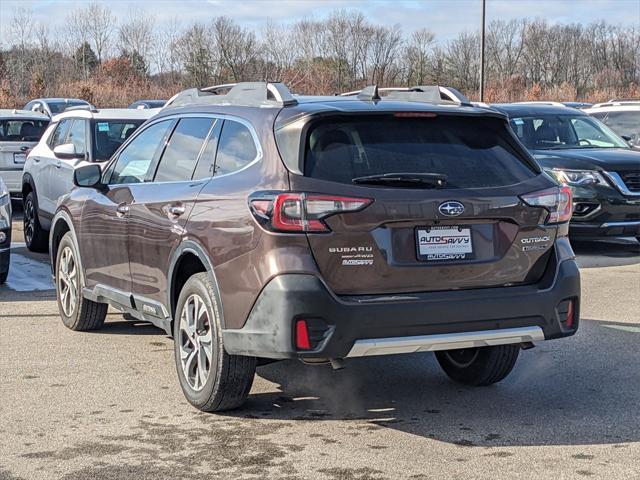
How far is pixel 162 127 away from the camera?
7004 mm

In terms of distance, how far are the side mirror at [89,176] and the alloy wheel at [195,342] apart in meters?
1.81

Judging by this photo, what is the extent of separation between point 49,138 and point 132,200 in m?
6.86

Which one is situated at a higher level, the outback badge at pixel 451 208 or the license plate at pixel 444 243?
the outback badge at pixel 451 208

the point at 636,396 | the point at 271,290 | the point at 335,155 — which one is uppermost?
the point at 335,155

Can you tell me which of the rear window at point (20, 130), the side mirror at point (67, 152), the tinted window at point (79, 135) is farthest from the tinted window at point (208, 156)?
the rear window at point (20, 130)

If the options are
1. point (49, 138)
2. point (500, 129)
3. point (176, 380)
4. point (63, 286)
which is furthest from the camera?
point (49, 138)

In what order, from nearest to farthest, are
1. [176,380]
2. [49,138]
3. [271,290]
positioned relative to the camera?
[271,290] < [176,380] < [49,138]

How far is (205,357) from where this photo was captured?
5914mm

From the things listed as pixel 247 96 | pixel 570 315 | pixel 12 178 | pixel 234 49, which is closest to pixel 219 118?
pixel 247 96

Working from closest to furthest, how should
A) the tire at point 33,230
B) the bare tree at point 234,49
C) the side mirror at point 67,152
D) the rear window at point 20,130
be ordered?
the side mirror at point 67,152 → the tire at point 33,230 → the rear window at point 20,130 → the bare tree at point 234,49

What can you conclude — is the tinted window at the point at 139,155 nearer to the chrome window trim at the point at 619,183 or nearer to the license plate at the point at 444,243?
the license plate at the point at 444,243

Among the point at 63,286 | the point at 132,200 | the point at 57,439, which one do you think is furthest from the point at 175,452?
the point at 63,286

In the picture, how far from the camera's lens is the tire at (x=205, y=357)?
566 centimetres

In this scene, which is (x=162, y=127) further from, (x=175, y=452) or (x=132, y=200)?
(x=175, y=452)
